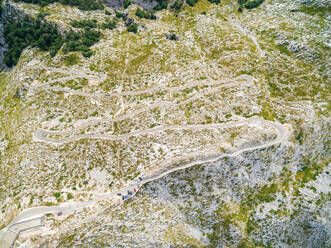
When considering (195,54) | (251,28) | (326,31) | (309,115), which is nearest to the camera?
(309,115)

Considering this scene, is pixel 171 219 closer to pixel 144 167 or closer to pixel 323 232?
pixel 144 167

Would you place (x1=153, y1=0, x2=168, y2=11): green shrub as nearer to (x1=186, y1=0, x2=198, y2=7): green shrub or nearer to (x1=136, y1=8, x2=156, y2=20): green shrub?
(x1=136, y1=8, x2=156, y2=20): green shrub

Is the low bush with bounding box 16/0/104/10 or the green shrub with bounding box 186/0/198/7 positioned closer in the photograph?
the low bush with bounding box 16/0/104/10

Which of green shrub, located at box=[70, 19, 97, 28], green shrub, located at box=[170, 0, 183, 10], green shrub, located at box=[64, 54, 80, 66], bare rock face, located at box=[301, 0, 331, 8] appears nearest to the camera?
bare rock face, located at box=[301, 0, 331, 8]

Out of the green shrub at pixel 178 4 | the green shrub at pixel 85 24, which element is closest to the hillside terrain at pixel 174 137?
the green shrub at pixel 85 24

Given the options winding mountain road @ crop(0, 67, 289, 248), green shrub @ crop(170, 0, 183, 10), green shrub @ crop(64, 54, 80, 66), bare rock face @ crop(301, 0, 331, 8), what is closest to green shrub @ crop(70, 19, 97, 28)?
green shrub @ crop(64, 54, 80, 66)

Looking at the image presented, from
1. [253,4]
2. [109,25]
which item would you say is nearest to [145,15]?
[109,25]

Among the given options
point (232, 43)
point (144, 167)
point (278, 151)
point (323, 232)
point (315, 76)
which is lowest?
point (323, 232)

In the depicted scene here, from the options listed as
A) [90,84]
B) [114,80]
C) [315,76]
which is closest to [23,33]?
[90,84]
